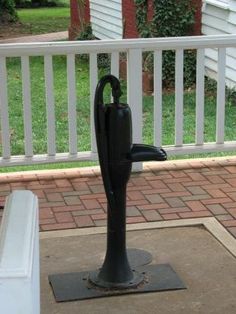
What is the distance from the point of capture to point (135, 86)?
6020mm

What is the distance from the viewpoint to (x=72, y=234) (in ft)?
15.6

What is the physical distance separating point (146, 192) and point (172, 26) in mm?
5654

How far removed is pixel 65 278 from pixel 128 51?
255 cm

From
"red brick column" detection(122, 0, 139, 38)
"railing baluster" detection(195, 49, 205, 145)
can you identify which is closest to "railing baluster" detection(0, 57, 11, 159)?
"railing baluster" detection(195, 49, 205, 145)

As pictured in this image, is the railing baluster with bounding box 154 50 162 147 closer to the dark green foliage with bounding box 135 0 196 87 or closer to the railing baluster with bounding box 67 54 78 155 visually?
the railing baluster with bounding box 67 54 78 155

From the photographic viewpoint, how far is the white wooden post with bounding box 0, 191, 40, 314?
165 cm

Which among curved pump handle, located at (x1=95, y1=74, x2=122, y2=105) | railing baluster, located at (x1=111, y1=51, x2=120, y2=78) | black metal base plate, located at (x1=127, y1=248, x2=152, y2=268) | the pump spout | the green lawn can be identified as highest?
curved pump handle, located at (x1=95, y1=74, x2=122, y2=105)

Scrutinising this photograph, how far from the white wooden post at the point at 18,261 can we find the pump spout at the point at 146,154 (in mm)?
1555

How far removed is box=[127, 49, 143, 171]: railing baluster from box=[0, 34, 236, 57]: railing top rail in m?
0.08

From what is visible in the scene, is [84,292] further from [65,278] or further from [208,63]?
[208,63]

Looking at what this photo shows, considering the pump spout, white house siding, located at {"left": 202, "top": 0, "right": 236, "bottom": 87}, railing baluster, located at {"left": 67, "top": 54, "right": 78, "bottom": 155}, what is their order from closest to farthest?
1. the pump spout
2. railing baluster, located at {"left": 67, "top": 54, "right": 78, "bottom": 155}
3. white house siding, located at {"left": 202, "top": 0, "right": 236, "bottom": 87}

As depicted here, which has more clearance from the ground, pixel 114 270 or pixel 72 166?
pixel 114 270

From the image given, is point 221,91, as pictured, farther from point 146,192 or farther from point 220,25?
point 220,25

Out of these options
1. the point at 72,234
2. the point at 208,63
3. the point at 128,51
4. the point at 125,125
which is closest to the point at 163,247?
the point at 72,234
